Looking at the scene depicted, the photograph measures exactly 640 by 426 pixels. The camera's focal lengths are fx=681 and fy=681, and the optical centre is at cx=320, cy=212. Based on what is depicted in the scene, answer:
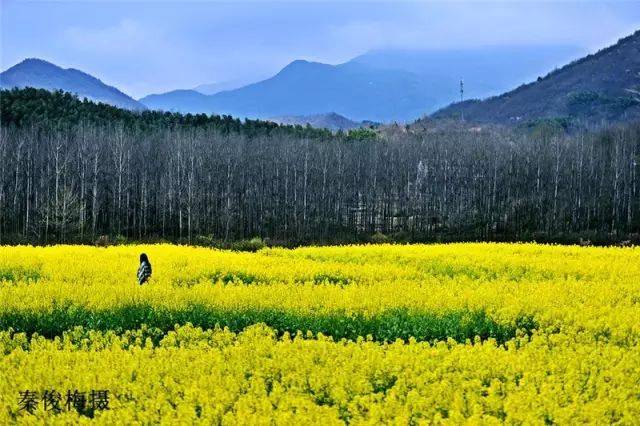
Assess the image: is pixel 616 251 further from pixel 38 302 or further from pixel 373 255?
pixel 38 302

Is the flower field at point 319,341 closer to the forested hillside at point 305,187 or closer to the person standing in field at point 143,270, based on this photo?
the person standing in field at point 143,270

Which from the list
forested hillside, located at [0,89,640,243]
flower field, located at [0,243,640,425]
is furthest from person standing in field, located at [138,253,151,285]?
forested hillside, located at [0,89,640,243]

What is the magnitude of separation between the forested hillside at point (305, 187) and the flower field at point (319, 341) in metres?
44.8

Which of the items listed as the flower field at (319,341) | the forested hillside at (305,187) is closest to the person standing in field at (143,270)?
the flower field at (319,341)

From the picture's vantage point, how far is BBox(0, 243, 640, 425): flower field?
8.64 m

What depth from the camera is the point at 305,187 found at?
75.4 metres

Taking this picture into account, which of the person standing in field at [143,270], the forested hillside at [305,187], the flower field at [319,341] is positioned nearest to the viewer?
the flower field at [319,341]

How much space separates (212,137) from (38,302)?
76387mm

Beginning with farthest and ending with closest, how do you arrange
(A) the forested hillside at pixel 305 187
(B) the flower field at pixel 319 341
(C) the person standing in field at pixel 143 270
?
(A) the forested hillside at pixel 305 187 → (C) the person standing in field at pixel 143 270 → (B) the flower field at pixel 319 341

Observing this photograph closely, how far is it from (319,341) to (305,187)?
64.0 metres

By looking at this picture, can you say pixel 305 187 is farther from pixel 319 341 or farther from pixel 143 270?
pixel 319 341

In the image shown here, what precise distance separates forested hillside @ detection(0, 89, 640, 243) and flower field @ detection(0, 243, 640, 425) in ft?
147

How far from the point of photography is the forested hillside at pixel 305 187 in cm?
6881

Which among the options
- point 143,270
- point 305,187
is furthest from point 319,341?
point 305,187
